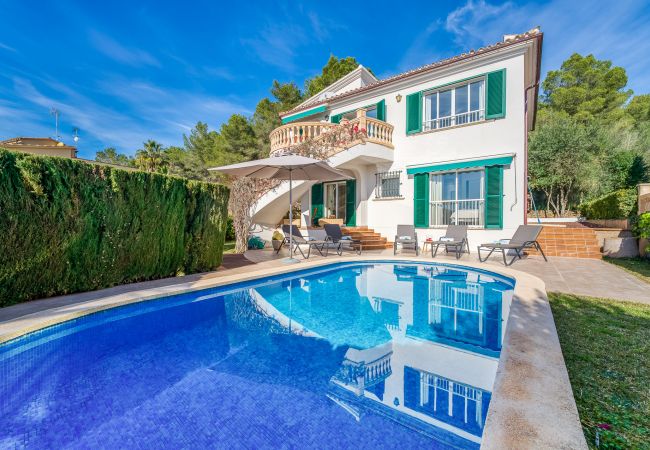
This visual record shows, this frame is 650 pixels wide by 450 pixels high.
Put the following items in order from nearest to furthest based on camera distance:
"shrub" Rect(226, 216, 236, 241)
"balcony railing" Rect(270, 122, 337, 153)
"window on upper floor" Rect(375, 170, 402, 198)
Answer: "balcony railing" Rect(270, 122, 337, 153) → "window on upper floor" Rect(375, 170, 402, 198) → "shrub" Rect(226, 216, 236, 241)

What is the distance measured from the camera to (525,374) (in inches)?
104

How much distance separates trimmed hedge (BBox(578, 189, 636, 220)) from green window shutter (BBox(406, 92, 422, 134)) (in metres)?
8.85

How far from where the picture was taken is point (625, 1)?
492 inches

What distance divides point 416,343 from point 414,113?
38.1 feet

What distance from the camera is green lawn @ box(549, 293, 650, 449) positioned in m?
2.12

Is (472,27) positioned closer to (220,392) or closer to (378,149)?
(378,149)

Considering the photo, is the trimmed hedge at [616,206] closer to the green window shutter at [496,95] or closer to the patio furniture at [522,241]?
the patio furniture at [522,241]

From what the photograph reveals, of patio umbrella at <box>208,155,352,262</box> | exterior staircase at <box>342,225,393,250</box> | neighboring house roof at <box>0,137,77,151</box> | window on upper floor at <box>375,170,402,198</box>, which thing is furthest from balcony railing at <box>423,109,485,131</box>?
neighboring house roof at <box>0,137,77,151</box>

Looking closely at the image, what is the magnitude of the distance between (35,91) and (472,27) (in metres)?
42.9

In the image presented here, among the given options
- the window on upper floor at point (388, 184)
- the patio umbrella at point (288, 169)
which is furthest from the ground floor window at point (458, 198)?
the patio umbrella at point (288, 169)

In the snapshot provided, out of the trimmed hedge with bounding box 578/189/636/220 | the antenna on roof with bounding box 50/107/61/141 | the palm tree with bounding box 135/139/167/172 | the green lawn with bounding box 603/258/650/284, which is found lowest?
the green lawn with bounding box 603/258/650/284

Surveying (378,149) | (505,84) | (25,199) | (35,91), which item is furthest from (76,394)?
(35,91)

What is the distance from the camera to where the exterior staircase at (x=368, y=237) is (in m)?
13.0

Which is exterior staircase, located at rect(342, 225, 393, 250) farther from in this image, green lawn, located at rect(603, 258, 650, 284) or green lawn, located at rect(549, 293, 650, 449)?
green lawn, located at rect(549, 293, 650, 449)
